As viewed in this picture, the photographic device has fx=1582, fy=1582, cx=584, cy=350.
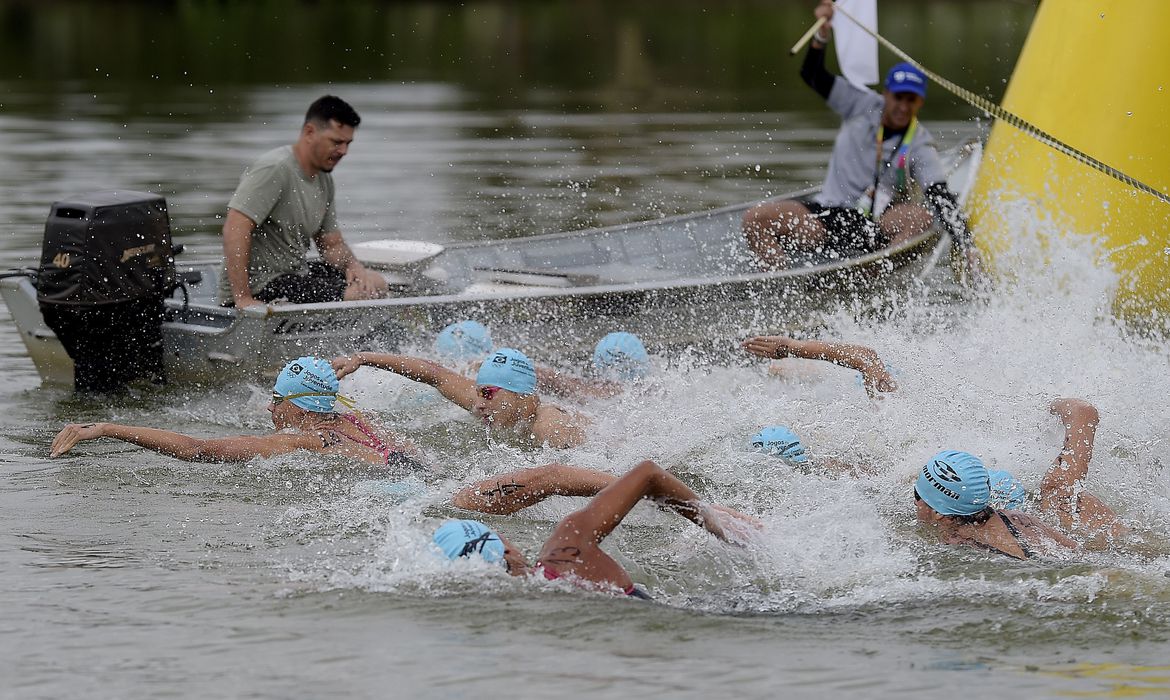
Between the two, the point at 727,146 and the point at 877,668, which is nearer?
the point at 877,668

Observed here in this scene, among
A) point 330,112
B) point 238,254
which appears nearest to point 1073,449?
point 330,112

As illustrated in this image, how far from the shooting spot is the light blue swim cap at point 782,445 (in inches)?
337

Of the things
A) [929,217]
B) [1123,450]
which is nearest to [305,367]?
[1123,450]

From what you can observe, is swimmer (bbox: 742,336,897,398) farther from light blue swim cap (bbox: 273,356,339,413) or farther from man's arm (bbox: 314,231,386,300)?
man's arm (bbox: 314,231,386,300)

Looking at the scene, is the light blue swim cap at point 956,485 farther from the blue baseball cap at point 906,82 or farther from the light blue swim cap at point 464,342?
the blue baseball cap at point 906,82

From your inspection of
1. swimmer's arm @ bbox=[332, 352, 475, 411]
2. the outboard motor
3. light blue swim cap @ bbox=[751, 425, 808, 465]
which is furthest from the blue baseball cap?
the outboard motor

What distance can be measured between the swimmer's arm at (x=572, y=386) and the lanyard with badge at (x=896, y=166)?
11.7ft

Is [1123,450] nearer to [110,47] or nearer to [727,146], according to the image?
[727,146]

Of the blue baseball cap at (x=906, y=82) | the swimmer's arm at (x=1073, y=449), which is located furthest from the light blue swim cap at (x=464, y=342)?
the blue baseball cap at (x=906, y=82)

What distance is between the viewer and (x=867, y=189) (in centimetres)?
1255

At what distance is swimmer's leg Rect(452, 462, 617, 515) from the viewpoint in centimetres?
736

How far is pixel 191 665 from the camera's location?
625 cm

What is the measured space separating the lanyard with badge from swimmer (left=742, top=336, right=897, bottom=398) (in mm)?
3387

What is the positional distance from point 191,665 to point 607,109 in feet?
67.3
